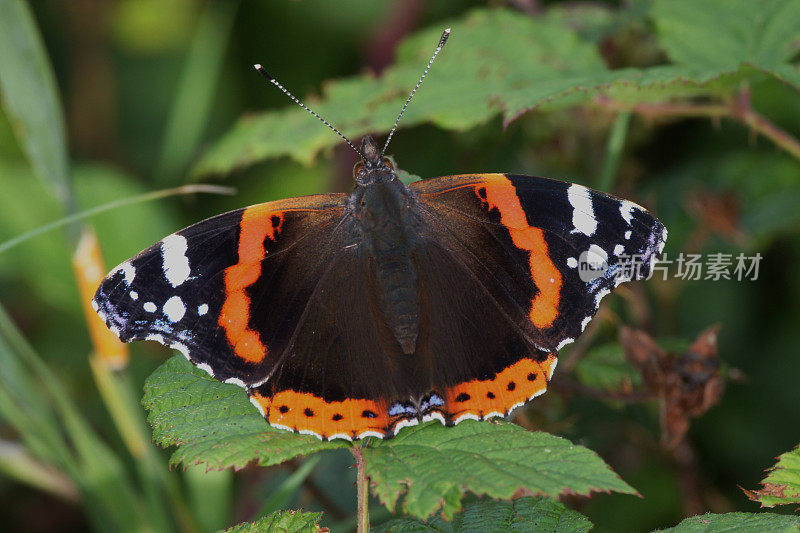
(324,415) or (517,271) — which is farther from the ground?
(517,271)

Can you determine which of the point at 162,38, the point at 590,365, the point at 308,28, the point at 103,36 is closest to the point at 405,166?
the point at 308,28

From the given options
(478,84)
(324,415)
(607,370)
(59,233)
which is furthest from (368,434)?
(59,233)

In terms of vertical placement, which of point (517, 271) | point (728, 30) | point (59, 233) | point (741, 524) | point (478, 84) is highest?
point (59, 233)

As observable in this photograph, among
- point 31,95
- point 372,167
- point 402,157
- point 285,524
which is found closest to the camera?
point 285,524

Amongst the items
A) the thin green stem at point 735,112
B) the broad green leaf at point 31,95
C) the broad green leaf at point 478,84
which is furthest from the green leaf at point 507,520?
the broad green leaf at point 31,95

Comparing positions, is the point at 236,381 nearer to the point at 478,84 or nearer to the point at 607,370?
the point at 607,370

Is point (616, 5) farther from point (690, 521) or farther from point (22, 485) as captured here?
point (22, 485)

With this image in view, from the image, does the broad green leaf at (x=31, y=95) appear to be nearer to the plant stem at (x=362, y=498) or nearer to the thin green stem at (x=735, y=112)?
the plant stem at (x=362, y=498)

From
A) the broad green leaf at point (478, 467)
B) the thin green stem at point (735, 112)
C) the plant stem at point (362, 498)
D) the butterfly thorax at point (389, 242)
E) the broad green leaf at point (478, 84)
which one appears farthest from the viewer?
the thin green stem at point (735, 112)
